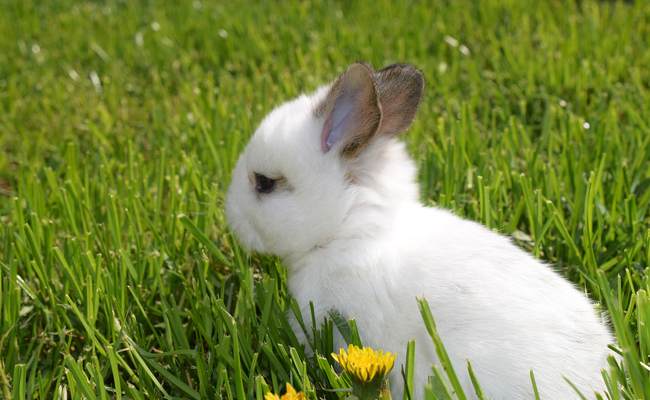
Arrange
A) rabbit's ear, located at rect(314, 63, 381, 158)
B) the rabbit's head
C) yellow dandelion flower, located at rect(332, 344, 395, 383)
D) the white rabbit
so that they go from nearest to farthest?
yellow dandelion flower, located at rect(332, 344, 395, 383) → the white rabbit → rabbit's ear, located at rect(314, 63, 381, 158) → the rabbit's head

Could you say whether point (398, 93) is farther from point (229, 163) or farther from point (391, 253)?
point (229, 163)

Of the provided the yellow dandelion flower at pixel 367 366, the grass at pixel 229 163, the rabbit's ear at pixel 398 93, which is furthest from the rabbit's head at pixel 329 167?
the yellow dandelion flower at pixel 367 366

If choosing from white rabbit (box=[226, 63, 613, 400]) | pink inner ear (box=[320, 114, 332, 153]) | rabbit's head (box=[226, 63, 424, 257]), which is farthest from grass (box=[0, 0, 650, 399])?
pink inner ear (box=[320, 114, 332, 153])

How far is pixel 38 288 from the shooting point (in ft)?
9.09

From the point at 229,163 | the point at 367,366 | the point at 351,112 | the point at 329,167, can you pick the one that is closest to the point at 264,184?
the point at 329,167

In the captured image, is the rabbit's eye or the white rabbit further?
the rabbit's eye

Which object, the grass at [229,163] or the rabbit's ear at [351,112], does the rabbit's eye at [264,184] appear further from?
the grass at [229,163]

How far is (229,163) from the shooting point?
3.42 meters

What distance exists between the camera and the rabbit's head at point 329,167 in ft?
7.46

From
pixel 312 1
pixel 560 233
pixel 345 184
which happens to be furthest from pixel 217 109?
pixel 312 1

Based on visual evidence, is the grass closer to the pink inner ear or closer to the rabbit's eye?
the rabbit's eye

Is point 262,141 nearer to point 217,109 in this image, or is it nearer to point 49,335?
point 49,335

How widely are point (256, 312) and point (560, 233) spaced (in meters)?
1.18

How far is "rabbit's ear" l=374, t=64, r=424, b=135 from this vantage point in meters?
2.26
